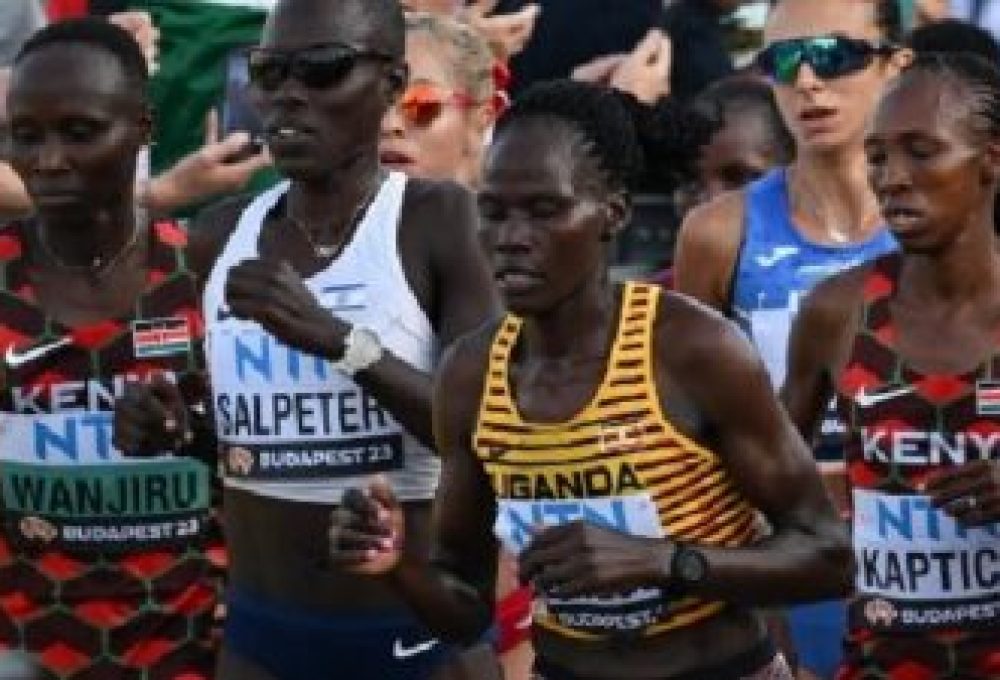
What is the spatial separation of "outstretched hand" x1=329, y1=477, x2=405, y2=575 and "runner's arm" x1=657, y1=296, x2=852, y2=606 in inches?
21.7

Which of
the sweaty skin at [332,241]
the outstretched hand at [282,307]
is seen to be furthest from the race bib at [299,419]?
the outstretched hand at [282,307]

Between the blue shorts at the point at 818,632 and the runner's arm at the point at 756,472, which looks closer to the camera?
the runner's arm at the point at 756,472

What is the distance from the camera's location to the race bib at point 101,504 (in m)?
6.79

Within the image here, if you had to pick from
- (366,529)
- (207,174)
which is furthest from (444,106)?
(366,529)

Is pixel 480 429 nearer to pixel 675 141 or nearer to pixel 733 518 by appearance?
pixel 733 518

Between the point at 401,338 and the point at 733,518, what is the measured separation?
3.44 feet

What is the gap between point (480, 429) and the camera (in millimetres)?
5812

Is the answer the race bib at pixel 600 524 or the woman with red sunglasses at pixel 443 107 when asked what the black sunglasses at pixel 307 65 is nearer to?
the race bib at pixel 600 524

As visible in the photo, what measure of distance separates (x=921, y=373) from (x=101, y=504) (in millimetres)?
1755

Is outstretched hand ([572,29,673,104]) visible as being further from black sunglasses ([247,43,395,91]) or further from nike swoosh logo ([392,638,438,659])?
nike swoosh logo ([392,638,438,659])

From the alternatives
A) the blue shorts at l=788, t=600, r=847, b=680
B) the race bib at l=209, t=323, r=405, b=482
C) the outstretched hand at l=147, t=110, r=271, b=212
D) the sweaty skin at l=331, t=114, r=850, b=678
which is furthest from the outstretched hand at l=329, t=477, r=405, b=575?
the outstretched hand at l=147, t=110, r=271, b=212

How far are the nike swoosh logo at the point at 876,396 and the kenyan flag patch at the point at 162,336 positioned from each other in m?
1.44

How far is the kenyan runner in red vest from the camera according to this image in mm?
6773

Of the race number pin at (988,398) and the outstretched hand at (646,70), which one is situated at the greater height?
the race number pin at (988,398)
